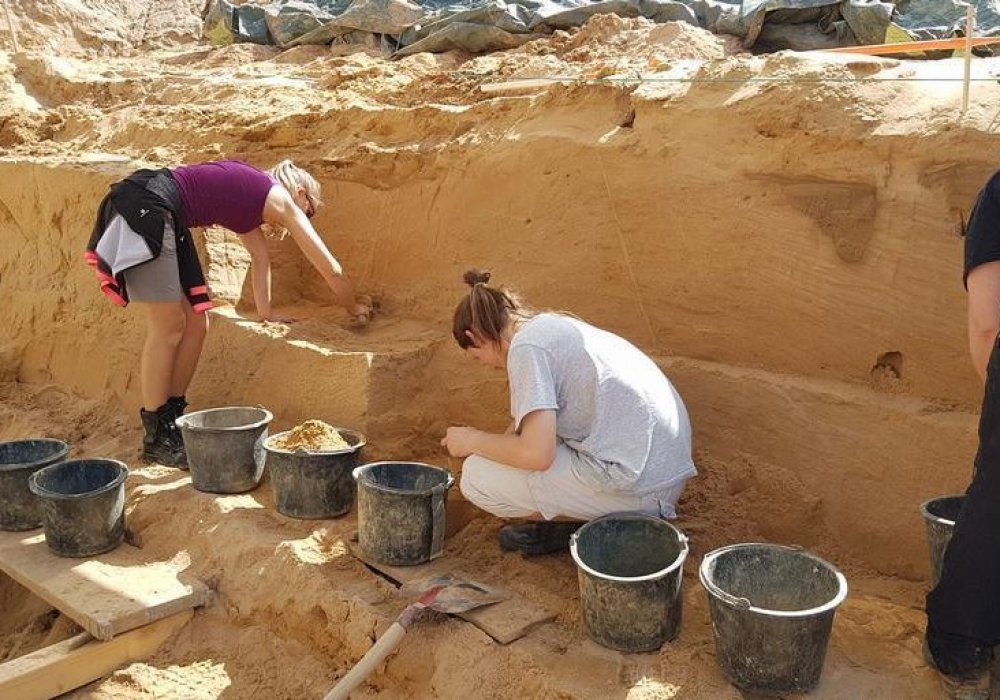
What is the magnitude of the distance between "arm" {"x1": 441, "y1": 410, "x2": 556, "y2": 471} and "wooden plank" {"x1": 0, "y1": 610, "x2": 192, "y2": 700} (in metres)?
1.33

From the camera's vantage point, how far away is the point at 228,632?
353 centimetres

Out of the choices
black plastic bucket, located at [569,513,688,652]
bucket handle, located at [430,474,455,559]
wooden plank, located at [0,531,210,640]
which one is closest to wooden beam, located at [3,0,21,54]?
wooden plank, located at [0,531,210,640]

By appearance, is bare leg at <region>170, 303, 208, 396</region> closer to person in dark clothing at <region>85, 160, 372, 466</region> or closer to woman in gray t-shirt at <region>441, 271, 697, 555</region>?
person in dark clothing at <region>85, 160, 372, 466</region>

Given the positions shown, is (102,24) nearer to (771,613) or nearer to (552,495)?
(552,495)

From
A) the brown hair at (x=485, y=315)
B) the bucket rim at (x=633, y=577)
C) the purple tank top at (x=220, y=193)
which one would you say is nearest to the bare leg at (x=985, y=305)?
the bucket rim at (x=633, y=577)

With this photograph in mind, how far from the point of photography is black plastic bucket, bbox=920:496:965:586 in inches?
112

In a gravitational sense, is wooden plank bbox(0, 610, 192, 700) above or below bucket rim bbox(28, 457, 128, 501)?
below

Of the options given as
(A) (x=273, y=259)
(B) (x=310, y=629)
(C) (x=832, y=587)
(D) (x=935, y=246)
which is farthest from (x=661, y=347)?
(A) (x=273, y=259)

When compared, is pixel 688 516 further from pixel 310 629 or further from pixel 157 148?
pixel 157 148

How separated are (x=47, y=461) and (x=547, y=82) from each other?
9.01 ft

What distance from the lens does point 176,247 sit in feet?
14.0

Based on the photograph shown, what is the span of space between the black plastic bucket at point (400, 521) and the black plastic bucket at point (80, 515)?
1.05 m

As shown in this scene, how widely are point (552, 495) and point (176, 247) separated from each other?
2064 millimetres

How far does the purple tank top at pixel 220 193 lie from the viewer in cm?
431
